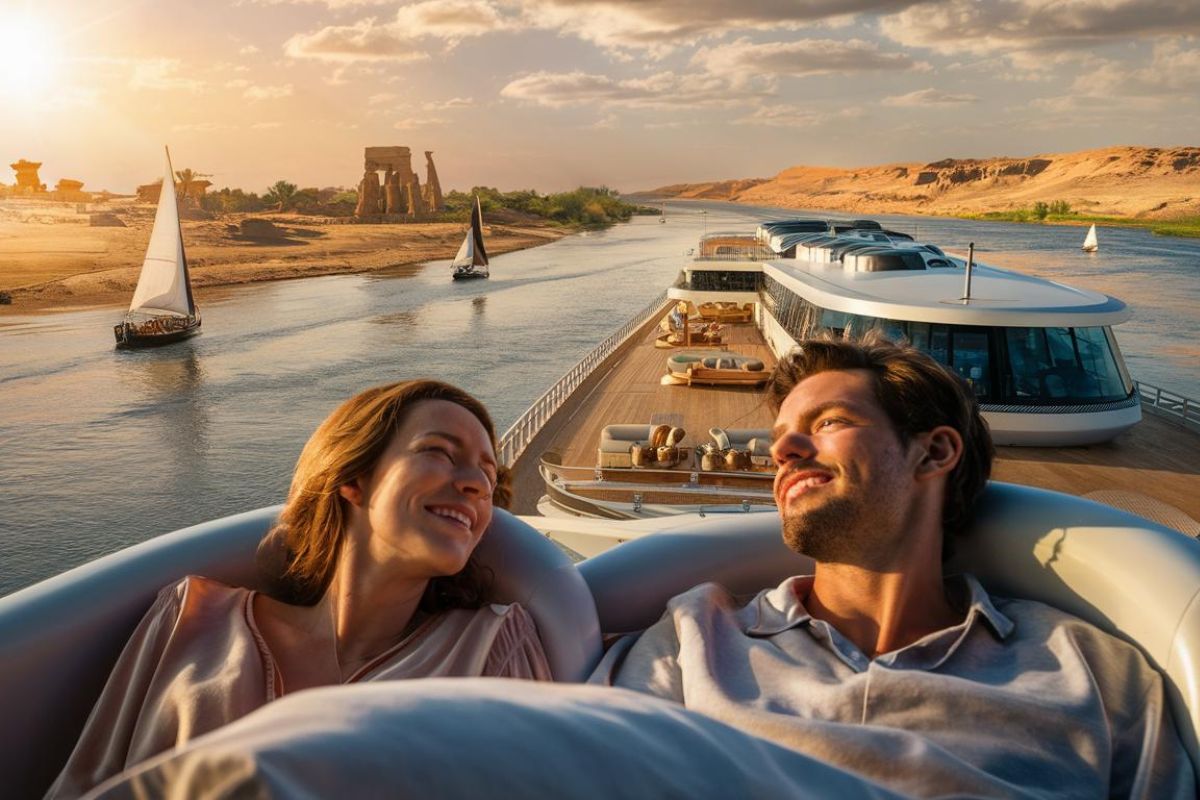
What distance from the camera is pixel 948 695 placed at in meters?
1.71

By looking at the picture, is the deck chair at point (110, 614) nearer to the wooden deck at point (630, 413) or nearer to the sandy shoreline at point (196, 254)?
the wooden deck at point (630, 413)

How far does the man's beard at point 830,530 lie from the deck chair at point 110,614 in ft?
1.87

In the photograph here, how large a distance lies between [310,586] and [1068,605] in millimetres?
1766

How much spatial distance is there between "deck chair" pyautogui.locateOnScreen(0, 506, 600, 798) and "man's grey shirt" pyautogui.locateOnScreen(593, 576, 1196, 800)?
19 centimetres

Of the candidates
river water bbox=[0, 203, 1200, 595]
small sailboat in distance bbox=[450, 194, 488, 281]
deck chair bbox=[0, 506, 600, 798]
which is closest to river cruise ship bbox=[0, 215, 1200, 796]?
deck chair bbox=[0, 506, 600, 798]

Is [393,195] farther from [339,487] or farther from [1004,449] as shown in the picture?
[339,487]

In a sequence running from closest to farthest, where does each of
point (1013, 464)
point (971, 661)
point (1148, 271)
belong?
point (971, 661), point (1013, 464), point (1148, 271)

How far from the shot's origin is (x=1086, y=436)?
10023mm

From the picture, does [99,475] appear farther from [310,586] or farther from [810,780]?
[810,780]

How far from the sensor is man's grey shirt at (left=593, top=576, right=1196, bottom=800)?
Result: 4.84ft

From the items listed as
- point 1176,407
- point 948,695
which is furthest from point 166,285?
point 948,695

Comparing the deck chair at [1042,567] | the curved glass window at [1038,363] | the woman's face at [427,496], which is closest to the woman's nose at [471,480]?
the woman's face at [427,496]

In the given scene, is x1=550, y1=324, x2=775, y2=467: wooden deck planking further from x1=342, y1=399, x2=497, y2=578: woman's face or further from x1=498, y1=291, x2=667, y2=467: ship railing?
x1=342, y1=399, x2=497, y2=578: woman's face

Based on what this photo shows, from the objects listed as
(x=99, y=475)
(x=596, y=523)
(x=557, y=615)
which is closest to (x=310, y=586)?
(x=557, y=615)
